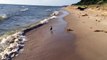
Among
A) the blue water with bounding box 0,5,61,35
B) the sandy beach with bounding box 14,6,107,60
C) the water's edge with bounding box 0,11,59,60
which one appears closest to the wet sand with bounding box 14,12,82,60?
the sandy beach with bounding box 14,6,107,60

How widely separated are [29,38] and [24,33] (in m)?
4.26

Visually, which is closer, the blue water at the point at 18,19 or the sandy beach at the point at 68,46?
the sandy beach at the point at 68,46

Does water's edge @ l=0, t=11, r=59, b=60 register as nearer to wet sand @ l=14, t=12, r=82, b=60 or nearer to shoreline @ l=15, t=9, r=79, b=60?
wet sand @ l=14, t=12, r=82, b=60

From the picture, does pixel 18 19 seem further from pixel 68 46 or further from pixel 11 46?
pixel 68 46

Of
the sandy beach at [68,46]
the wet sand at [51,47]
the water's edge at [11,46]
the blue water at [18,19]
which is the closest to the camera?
the sandy beach at [68,46]

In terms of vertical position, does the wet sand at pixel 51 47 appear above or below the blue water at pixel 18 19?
above

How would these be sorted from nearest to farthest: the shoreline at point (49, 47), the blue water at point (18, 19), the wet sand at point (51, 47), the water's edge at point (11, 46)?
the wet sand at point (51, 47) < the shoreline at point (49, 47) < the water's edge at point (11, 46) < the blue water at point (18, 19)

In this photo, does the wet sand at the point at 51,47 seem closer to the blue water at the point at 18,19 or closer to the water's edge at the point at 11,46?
the water's edge at the point at 11,46

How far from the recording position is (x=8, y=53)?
80.8 ft

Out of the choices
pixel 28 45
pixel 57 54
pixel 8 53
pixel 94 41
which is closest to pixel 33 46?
pixel 28 45

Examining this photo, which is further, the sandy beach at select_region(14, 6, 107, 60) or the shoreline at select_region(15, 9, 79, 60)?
the shoreline at select_region(15, 9, 79, 60)

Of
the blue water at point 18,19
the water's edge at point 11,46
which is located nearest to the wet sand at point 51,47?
the water's edge at point 11,46

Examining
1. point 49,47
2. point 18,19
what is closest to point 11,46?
point 49,47

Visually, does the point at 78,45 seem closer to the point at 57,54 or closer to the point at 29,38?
the point at 57,54
